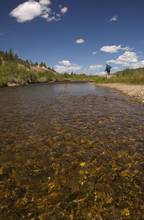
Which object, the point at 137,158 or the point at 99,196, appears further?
the point at 137,158

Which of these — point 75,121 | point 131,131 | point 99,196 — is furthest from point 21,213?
point 75,121

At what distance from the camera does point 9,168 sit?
9016mm

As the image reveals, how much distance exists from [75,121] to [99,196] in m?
11.0

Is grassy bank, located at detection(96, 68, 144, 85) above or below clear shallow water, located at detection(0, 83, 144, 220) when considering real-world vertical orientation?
above

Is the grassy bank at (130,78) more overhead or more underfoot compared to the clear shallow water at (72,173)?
more overhead

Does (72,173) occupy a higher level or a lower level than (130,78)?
lower

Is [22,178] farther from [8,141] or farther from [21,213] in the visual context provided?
[8,141]

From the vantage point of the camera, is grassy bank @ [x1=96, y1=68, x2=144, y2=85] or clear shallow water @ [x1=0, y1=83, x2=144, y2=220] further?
grassy bank @ [x1=96, y1=68, x2=144, y2=85]

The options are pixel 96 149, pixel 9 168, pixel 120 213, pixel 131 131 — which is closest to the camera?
pixel 120 213

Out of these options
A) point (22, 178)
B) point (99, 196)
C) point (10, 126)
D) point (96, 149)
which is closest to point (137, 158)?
point (96, 149)

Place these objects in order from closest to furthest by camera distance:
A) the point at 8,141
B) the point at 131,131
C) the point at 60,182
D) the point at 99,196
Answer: the point at 99,196
the point at 60,182
the point at 8,141
the point at 131,131

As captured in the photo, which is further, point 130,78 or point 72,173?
point 130,78

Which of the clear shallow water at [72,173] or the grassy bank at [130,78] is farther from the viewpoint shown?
the grassy bank at [130,78]

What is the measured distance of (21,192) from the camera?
7.21m
